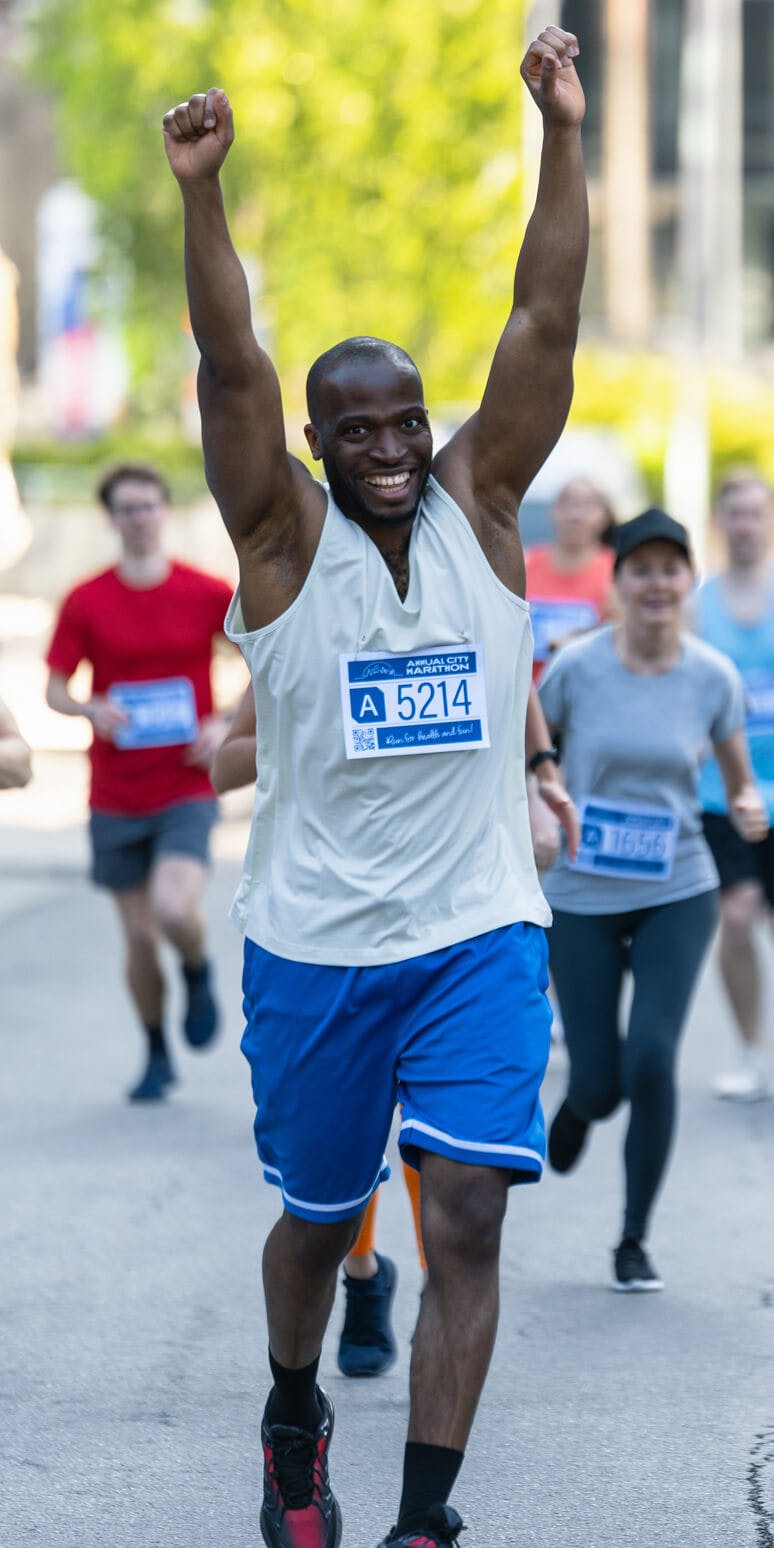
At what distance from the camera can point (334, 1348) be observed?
568 cm

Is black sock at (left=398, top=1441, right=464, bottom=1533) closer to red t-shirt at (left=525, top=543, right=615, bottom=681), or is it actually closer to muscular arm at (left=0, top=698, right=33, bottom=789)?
muscular arm at (left=0, top=698, right=33, bottom=789)

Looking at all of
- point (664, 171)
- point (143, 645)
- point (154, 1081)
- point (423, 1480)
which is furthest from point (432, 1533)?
point (664, 171)

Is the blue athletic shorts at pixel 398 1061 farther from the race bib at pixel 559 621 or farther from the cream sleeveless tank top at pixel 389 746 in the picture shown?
the race bib at pixel 559 621

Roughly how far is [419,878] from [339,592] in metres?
0.45

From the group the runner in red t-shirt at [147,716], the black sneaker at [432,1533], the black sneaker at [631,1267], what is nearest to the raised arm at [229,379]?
the black sneaker at [432,1533]

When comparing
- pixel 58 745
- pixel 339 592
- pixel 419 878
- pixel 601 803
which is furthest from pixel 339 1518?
pixel 58 745

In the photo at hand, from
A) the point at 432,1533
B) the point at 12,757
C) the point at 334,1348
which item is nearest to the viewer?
the point at 432,1533

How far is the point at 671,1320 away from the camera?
5.91m

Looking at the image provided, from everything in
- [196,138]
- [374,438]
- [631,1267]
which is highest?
[196,138]

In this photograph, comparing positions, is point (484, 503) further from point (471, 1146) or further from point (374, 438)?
point (471, 1146)

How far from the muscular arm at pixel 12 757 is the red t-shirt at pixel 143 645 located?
330 centimetres

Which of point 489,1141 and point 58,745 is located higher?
point 489,1141

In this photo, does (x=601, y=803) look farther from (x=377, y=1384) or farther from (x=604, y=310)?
(x=604, y=310)

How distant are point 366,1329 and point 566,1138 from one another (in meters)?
1.21
